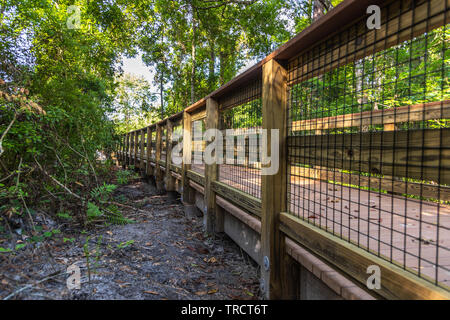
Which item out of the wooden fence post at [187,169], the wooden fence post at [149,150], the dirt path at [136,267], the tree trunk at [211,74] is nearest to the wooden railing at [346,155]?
the dirt path at [136,267]

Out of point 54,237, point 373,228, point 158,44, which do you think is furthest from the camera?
point 158,44

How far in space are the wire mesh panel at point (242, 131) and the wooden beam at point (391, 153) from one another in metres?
1.33

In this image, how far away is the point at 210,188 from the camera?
4090 mm

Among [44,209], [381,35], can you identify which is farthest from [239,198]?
[44,209]

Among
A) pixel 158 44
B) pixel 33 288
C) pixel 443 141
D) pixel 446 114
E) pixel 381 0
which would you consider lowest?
pixel 33 288

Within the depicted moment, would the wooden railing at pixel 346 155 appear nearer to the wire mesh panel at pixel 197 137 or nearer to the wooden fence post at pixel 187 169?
the wire mesh panel at pixel 197 137

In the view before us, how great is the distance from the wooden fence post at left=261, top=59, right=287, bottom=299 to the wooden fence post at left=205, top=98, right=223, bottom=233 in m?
1.78

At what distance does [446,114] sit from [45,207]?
5.29 meters

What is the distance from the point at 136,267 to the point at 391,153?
108 inches

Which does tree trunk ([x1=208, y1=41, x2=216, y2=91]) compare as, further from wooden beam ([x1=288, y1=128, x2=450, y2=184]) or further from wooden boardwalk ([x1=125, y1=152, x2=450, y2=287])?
wooden beam ([x1=288, y1=128, x2=450, y2=184])

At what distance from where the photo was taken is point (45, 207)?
3947 mm

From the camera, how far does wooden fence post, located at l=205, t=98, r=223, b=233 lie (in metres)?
4.00

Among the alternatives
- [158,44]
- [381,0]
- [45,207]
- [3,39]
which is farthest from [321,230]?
[158,44]
